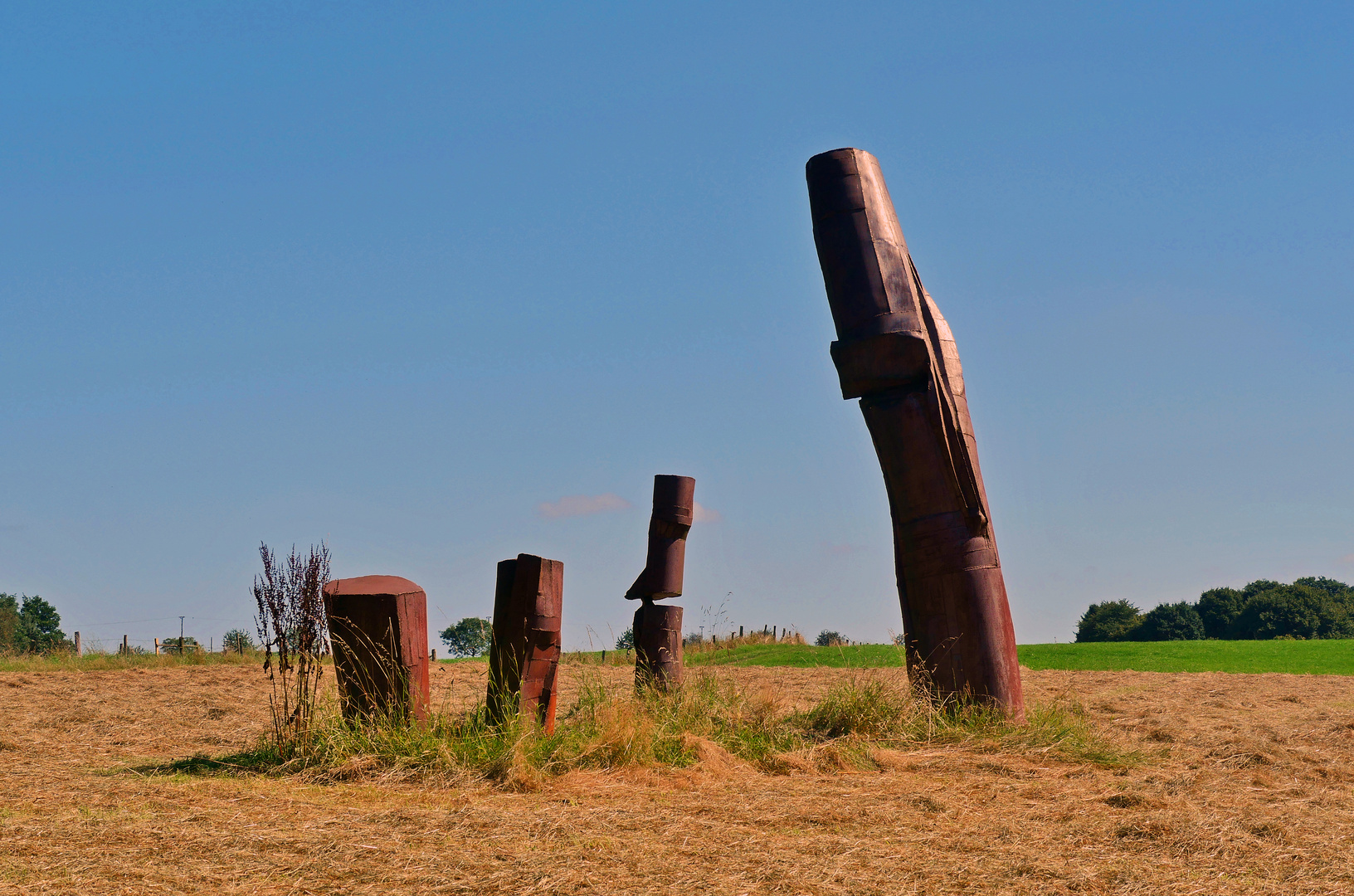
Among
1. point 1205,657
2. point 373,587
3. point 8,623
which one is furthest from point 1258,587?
point 8,623

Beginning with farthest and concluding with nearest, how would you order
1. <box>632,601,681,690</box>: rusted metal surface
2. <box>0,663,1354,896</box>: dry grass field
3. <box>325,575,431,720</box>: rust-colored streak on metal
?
<box>632,601,681,690</box>: rusted metal surface < <box>325,575,431,720</box>: rust-colored streak on metal < <box>0,663,1354,896</box>: dry grass field

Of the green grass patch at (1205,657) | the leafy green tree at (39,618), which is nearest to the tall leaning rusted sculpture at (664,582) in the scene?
the green grass patch at (1205,657)

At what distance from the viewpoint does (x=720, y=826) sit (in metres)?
4.80

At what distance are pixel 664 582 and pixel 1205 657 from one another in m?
9.75

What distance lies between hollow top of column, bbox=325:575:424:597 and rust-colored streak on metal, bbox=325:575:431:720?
0.03 ft

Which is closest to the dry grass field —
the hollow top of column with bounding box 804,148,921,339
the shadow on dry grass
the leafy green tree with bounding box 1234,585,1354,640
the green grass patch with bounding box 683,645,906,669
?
the shadow on dry grass

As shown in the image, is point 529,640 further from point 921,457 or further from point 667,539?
point 667,539

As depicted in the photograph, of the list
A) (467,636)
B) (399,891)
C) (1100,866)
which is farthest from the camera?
(467,636)

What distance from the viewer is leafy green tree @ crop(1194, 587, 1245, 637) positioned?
37625mm

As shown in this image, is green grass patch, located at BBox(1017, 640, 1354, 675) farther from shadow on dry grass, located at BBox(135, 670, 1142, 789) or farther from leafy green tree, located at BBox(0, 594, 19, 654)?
leafy green tree, located at BBox(0, 594, 19, 654)

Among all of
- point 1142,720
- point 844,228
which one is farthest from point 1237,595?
point 844,228

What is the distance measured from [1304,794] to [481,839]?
4.61m

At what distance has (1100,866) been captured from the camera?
4.21m

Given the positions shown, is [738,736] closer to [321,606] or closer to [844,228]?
[321,606]
